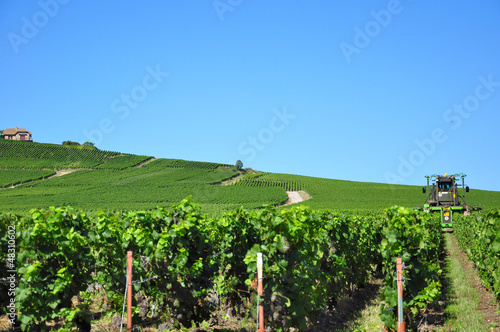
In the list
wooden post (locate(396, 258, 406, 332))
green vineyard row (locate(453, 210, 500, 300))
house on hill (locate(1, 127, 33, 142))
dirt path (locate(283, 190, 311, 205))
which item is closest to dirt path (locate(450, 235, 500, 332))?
green vineyard row (locate(453, 210, 500, 300))

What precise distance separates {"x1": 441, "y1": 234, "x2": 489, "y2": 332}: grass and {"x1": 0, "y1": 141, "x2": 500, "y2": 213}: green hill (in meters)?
31.0

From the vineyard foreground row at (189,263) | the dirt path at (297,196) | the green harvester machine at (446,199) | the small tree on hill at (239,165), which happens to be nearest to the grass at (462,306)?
the vineyard foreground row at (189,263)

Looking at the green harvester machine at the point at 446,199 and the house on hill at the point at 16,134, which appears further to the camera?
the house on hill at the point at 16,134

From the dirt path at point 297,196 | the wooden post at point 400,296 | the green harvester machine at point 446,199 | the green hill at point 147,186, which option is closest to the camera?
the wooden post at point 400,296

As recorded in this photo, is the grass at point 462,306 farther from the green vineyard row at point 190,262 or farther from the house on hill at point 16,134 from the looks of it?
the house on hill at point 16,134

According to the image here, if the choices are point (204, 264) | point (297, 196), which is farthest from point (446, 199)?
point (297, 196)

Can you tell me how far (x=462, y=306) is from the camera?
942 centimetres

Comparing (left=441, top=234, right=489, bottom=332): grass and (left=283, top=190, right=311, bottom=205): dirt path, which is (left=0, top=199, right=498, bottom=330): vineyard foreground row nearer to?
(left=441, top=234, right=489, bottom=332): grass

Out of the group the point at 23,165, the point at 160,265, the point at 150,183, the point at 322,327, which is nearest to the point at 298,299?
the point at 322,327

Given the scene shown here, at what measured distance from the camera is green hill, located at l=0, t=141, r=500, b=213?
53.0 metres

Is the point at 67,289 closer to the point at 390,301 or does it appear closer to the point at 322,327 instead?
the point at 322,327

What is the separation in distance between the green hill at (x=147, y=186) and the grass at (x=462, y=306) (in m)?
31.0

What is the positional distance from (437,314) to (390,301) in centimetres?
200

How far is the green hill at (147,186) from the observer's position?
174 feet
